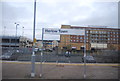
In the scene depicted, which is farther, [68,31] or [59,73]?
[59,73]

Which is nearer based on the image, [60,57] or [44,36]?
[44,36]

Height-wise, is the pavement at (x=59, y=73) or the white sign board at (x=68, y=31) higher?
the white sign board at (x=68, y=31)

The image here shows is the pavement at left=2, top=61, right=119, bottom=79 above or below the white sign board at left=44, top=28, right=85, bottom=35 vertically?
below

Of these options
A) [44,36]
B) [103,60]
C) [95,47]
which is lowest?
[103,60]

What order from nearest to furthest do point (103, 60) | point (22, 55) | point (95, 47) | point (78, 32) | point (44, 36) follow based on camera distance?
point (78, 32)
point (44, 36)
point (103, 60)
point (22, 55)
point (95, 47)

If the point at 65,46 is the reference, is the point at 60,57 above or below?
below

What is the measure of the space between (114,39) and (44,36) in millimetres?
20042

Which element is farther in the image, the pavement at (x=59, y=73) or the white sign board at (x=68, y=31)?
the white sign board at (x=68, y=31)

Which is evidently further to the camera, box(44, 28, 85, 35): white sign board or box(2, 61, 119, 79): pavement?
box(44, 28, 85, 35): white sign board

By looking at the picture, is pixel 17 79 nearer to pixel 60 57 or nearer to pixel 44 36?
pixel 44 36

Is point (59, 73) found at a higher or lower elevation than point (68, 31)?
lower

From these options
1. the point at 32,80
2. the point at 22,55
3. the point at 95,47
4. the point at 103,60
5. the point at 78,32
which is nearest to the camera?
the point at 32,80

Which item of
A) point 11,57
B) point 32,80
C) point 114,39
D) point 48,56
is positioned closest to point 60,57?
point 48,56

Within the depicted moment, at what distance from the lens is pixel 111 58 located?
15.9 metres
